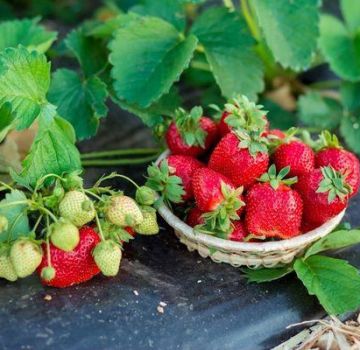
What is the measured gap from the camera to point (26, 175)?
4.49ft

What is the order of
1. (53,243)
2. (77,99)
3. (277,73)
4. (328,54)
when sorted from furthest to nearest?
(277,73) < (328,54) < (77,99) < (53,243)

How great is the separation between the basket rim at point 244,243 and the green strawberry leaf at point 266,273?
0.06m

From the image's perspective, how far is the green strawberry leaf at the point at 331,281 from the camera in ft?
4.44

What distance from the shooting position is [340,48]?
195cm

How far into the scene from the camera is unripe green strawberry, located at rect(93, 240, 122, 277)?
50.2 inches

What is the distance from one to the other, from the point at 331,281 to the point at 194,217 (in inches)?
10.7

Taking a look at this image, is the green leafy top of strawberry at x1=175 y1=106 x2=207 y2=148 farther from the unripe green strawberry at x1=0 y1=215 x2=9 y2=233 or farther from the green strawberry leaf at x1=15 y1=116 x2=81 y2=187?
the unripe green strawberry at x1=0 y1=215 x2=9 y2=233

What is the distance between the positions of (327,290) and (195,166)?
33 cm

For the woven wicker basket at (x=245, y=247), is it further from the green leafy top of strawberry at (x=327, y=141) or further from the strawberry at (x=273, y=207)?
the green leafy top of strawberry at (x=327, y=141)

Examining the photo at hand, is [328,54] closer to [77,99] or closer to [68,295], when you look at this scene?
[77,99]

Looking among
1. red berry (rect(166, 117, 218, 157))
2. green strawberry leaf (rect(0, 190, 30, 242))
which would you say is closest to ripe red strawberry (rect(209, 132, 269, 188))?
red berry (rect(166, 117, 218, 157))

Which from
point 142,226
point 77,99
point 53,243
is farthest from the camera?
point 77,99

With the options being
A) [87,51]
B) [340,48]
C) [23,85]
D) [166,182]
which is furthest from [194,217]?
[340,48]

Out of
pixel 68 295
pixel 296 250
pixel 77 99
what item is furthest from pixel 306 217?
pixel 77 99
